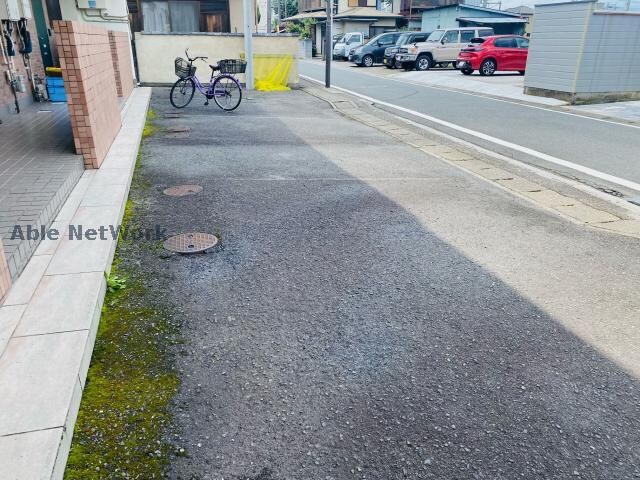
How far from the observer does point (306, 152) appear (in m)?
8.15

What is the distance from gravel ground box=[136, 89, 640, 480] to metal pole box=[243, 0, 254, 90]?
1137cm

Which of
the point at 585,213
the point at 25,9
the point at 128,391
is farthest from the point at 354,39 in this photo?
the point at 128,391

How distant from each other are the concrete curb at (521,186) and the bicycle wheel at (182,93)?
4583 millimetres

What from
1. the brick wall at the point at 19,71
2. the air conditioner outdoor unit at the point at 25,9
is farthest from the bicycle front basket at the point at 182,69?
the air conditioner outdoor unit at the point at 25,9

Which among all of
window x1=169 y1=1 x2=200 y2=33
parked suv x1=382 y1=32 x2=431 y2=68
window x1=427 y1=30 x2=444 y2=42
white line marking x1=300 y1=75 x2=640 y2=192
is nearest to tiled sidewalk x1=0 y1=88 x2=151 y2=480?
white line marking x1=300 y1=75 x2=640 y2=192

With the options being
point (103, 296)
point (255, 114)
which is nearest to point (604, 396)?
point (103, 296)

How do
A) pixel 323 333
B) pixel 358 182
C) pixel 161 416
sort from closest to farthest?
pixel 161 416 < pixel 323 333 < pixel 358 182

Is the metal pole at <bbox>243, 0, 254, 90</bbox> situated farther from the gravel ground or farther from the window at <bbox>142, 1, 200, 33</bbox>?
the gravel ground

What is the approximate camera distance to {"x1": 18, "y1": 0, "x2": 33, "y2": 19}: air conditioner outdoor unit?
374 inches

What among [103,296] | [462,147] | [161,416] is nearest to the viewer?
[161,416]

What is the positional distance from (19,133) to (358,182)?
195 inches

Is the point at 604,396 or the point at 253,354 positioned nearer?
the point at 604,396

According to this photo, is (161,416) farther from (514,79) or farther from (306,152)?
(514,79)

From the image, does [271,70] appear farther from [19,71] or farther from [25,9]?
[19,71]
